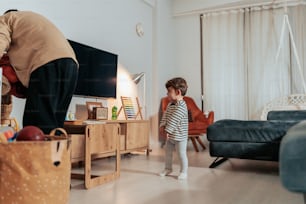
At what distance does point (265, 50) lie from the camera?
4766mm

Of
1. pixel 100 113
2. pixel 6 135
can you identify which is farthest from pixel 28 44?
pixel 100 113

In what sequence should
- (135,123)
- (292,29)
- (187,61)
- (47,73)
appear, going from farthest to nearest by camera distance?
(187,61) < (292,29) < (135,123) < (47,73)

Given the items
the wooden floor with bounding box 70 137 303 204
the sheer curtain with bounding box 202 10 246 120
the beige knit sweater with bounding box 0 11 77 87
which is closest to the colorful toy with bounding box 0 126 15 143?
the beige knit sweater with bounding box 0 11 77 87

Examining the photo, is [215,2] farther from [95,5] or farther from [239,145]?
[239,145]

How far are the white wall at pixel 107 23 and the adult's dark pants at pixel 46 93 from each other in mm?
1196

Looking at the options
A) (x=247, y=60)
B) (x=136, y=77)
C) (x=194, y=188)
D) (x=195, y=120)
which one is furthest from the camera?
(x=247, y=60)

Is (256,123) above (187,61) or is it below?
below

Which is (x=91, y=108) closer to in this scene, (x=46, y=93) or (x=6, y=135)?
(x=46, y=93)

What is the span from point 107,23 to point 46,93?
2.43 metres

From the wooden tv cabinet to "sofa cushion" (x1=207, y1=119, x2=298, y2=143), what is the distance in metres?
0.93

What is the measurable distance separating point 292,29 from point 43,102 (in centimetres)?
434

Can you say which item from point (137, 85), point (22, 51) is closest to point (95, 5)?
point (137, 85)

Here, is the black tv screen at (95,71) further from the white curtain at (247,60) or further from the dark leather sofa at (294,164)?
the dark leather sofa at (294,164)

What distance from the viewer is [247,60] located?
488 cm
